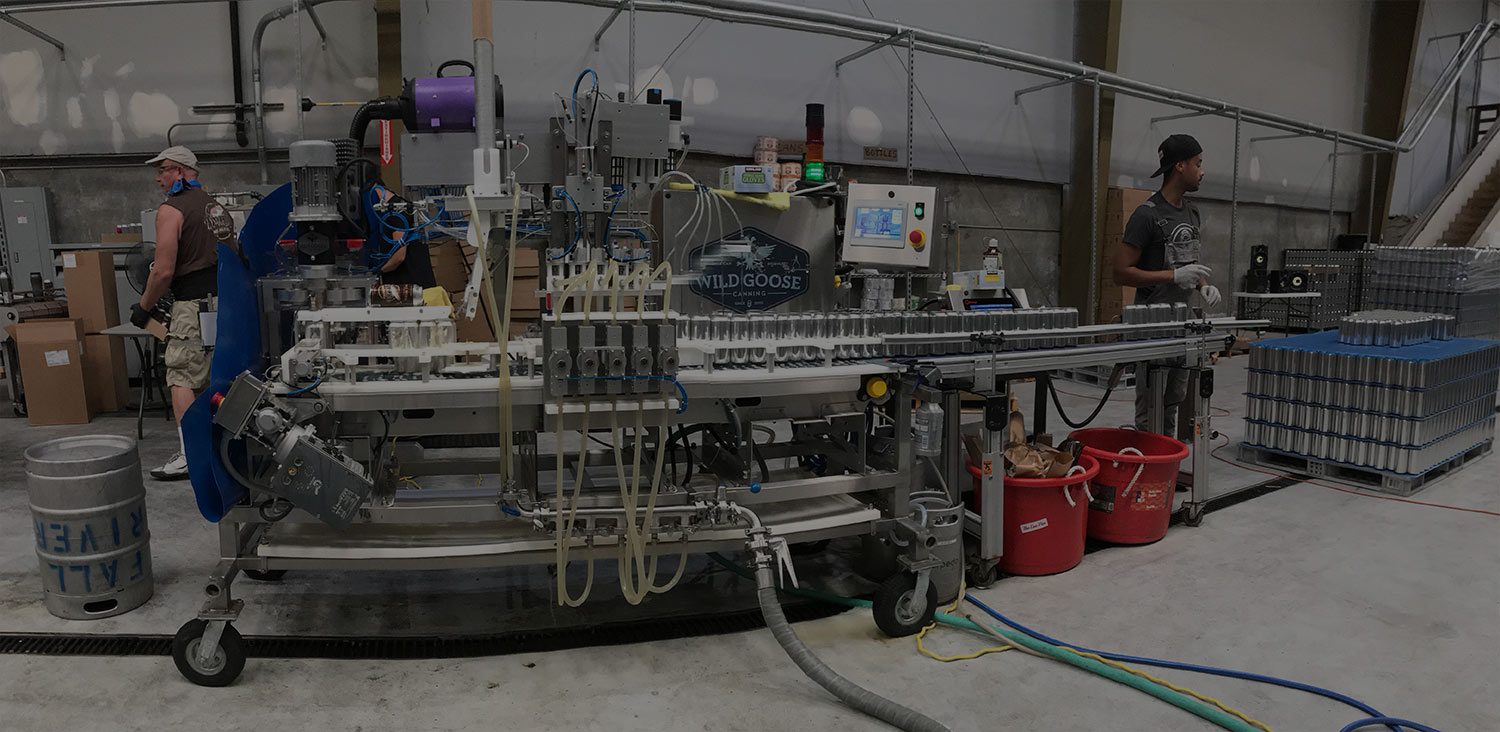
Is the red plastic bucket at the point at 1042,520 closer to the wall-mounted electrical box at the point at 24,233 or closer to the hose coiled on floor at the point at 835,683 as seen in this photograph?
the hose coiled on floor at the point at 835,683

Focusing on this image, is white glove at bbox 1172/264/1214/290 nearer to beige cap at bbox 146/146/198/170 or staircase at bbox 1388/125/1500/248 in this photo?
beige cap at bbox 146/146/198/170

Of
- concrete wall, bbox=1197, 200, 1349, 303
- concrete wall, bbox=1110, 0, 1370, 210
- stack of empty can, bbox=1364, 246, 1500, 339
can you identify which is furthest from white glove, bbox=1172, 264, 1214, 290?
concrete wall, bbox=1197, 200, 1349, 303

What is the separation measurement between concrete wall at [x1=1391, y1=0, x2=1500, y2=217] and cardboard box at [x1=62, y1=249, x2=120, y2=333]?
12736 mm

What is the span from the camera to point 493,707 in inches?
74.5

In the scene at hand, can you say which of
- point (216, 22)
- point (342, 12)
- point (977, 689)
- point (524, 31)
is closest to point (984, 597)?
point (977, 689)

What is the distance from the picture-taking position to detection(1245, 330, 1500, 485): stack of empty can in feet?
11.8

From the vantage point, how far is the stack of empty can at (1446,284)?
19.7 ft

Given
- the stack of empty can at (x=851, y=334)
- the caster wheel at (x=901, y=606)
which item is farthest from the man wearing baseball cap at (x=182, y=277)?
the caster wheel at (x=901, y=606)

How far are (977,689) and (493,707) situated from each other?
112cm

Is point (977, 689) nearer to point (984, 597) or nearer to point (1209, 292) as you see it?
point (984, 597)

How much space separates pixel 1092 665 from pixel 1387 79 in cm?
1071

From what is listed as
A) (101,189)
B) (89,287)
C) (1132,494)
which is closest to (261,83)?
(101,189)

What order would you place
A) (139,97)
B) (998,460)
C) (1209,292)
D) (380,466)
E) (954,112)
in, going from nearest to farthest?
(380,466) < (998,460) < (1209,292) < (139,97) < (954,112)

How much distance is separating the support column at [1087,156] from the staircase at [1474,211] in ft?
17.1
